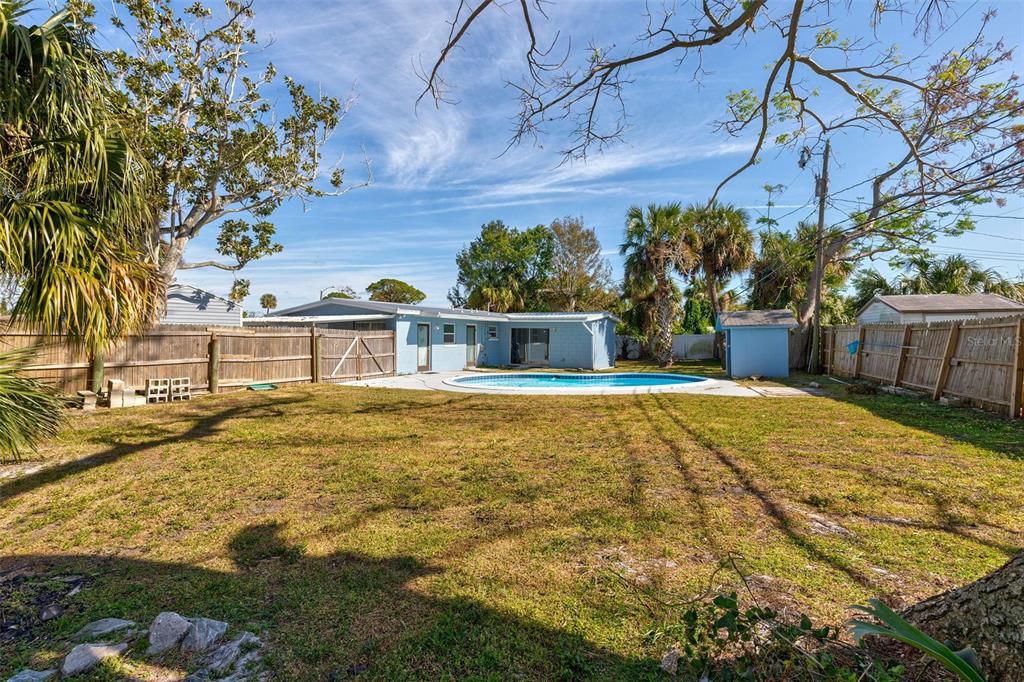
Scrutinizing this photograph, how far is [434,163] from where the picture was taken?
19.5m

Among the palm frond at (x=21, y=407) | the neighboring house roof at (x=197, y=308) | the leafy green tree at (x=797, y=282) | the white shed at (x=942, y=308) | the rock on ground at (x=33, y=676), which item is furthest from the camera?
the leafy green tree at (x=797, y=282)

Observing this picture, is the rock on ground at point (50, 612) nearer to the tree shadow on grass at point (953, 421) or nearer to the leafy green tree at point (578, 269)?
the tree shadow on grass at point (953, 421)

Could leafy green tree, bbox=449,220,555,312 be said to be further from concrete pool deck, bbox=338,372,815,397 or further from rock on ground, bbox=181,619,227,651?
rock on ground, bbox=181,619,227,651

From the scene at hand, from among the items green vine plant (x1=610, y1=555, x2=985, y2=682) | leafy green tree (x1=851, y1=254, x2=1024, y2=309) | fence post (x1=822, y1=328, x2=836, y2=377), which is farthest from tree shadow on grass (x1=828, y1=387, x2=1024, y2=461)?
leafy green tree (x1=851, y1=254, x2=1024, y2=309)

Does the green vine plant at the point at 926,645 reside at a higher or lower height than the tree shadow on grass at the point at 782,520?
higher

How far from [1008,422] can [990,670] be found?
901 cm

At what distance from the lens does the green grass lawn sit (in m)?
2.56

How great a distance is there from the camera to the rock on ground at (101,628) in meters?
2.52

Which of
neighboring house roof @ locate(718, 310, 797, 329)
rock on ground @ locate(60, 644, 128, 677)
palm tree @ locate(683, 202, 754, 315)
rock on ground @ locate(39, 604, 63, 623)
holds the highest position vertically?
palm tree @ locate(683, 202, 754, 315)

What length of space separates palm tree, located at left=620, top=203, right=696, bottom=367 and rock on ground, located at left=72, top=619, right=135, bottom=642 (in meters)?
20.6

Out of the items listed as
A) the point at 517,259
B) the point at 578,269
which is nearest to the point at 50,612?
the point at 578,269

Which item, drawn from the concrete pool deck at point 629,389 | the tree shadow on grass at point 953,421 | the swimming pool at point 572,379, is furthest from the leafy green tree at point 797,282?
the tree shadow on grass at point 953,421

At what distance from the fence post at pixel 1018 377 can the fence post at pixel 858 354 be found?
7.31 m

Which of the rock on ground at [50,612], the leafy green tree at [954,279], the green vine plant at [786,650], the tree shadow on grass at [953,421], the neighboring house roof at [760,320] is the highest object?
the leafy green tree at [954,279]
